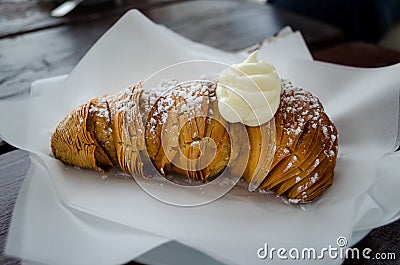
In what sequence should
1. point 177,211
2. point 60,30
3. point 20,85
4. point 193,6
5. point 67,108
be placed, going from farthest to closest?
point 193,6 < point 60,30 < point 20,85 < point 67,108 < point 177,211

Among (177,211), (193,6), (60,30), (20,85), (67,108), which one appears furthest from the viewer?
(193,6)

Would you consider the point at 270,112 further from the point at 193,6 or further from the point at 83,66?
the point at 193,6

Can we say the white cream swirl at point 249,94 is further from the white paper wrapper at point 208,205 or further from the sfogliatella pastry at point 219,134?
the white paper wrapper at point 208,205

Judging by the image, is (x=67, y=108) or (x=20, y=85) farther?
(x=20, y=85)

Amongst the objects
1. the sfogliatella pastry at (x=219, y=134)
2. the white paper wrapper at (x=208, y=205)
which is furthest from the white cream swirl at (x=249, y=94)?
the white paper wrapper at (x=208, y=205)

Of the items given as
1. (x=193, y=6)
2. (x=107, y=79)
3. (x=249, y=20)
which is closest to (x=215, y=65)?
(x=107, y=79)

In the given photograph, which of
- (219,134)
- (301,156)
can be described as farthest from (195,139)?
(301,156)

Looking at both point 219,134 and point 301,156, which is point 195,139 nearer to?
point 219,134

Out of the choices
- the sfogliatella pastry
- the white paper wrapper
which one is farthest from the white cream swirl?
the white paper wrapper
